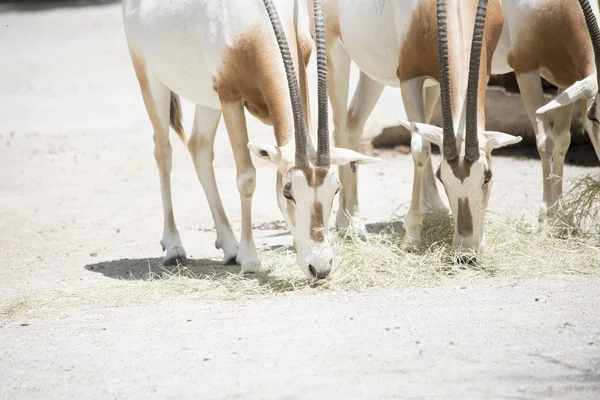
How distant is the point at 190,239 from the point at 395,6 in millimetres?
2682

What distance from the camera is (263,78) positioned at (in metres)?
5.78

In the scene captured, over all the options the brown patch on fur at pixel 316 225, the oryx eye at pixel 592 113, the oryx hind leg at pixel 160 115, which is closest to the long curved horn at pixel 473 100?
the brown patch on fur at pixel 316 225

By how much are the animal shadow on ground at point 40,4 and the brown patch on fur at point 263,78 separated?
19951mm

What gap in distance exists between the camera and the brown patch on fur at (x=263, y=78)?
5.71 metres

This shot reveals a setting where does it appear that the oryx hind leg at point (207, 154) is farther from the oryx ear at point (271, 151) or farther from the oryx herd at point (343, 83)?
the oryx ear at point (271, 151)

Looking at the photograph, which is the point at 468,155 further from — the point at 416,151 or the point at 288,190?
the point at 288,190

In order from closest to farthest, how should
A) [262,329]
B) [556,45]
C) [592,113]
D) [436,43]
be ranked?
→ [262,329] < [436,43] < [592,113] < [556,45]

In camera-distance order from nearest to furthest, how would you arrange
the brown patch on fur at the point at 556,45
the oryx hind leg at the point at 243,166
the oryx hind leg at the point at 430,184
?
the oryx hind leg at the point at 243,166
the brown patch on fur at the point at 556,45
the oryx hind leg at the point at 430,184

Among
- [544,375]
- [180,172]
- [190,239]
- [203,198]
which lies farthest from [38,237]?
[544,375]

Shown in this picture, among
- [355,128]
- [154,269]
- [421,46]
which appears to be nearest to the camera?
[421,46]

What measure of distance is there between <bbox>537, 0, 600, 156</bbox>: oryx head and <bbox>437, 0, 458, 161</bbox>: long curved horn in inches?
36.2

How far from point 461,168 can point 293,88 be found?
1076mm

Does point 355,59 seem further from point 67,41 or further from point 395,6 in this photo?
point 67,41

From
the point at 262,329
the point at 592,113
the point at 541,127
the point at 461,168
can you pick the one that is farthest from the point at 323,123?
the point at 541,127
